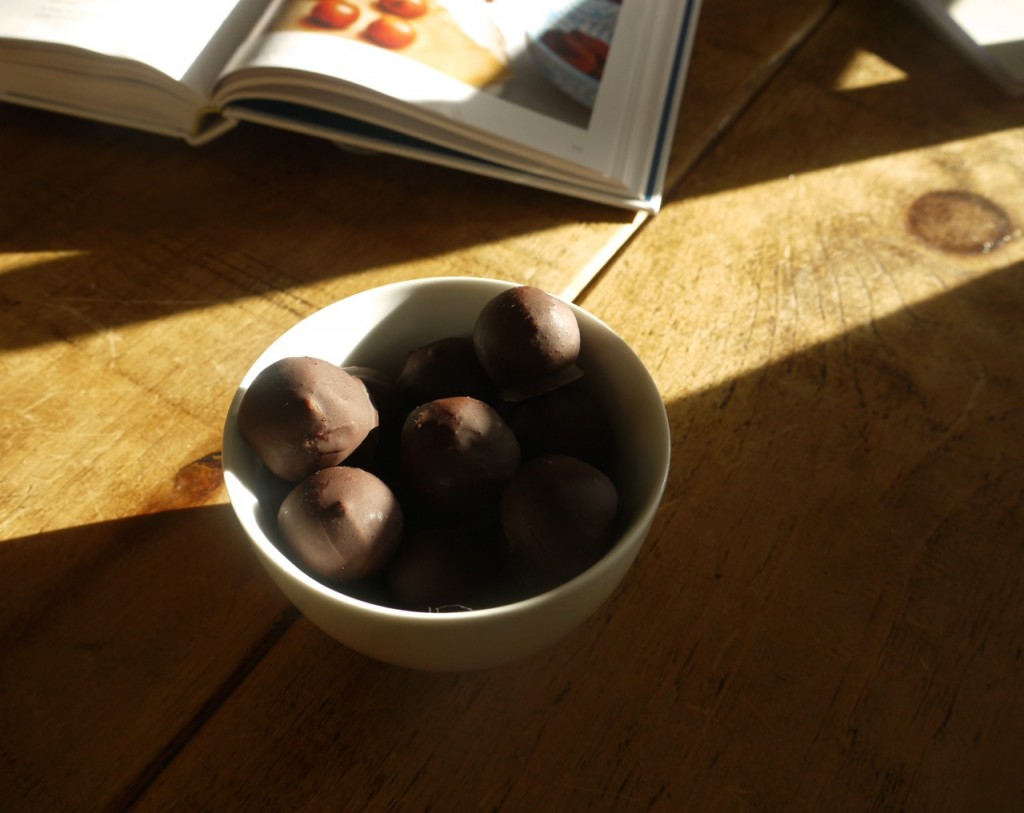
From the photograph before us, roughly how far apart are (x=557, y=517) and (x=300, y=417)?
0.48 feet

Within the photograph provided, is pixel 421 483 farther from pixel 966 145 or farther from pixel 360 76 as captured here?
pixel 966 145

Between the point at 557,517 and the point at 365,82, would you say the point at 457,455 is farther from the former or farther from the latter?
the point at 365,82

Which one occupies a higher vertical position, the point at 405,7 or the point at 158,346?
the point at 405,7

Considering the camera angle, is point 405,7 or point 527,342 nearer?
point 527,342

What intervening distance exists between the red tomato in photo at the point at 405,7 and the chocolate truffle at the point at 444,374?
49cm

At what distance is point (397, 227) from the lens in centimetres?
81

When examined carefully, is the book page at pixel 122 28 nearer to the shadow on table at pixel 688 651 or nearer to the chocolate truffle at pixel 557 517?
the shadow on table at pixel 688 651

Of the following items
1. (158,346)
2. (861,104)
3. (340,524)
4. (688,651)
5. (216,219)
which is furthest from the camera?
(861,104)

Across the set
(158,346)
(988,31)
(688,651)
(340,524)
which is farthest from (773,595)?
(988,31)

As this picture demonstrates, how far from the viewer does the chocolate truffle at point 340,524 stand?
0.43 metres

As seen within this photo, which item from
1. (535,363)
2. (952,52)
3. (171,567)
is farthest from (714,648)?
(952,52)

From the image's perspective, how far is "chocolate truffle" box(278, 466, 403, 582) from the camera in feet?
1.41

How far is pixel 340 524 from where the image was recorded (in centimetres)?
43

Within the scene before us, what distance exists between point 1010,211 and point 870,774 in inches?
24.5
